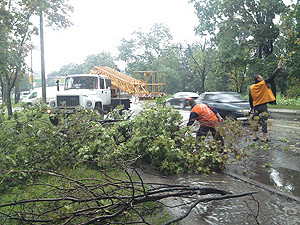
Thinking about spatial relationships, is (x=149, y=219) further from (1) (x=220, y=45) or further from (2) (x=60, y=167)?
(1) (x=220, y=45)

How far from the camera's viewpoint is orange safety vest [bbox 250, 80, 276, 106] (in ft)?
26.3

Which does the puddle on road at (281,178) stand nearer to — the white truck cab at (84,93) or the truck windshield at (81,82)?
the white truck cab at (84,93)

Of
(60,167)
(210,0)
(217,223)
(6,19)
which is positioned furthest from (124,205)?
(210,0)

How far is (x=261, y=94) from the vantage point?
809cm

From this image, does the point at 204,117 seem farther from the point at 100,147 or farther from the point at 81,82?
the point at 81,82

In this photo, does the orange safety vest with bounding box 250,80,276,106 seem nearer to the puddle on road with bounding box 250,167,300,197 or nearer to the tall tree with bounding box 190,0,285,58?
the puddle on road with bounding box 250,167,300,197

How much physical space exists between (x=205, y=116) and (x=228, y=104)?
6.29 metres

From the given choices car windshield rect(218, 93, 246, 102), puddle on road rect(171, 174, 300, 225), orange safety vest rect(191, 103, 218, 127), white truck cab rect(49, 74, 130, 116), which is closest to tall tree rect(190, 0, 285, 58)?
car windshield rect(218, 93, 246, 102)

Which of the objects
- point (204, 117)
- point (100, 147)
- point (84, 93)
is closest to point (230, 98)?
point (84, 93)

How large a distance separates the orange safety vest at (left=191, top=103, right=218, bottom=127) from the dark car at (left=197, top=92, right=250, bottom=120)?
5.17m

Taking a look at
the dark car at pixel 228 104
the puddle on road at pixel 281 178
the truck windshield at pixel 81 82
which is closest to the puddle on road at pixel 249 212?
the puddle on road at pixel 281 178

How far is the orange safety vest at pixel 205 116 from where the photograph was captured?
260 inches

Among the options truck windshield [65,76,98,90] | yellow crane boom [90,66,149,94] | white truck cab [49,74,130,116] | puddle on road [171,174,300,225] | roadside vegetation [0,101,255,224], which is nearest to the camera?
puddle on road [171,174,300,225]

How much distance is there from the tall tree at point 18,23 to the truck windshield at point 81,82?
3.00 m
